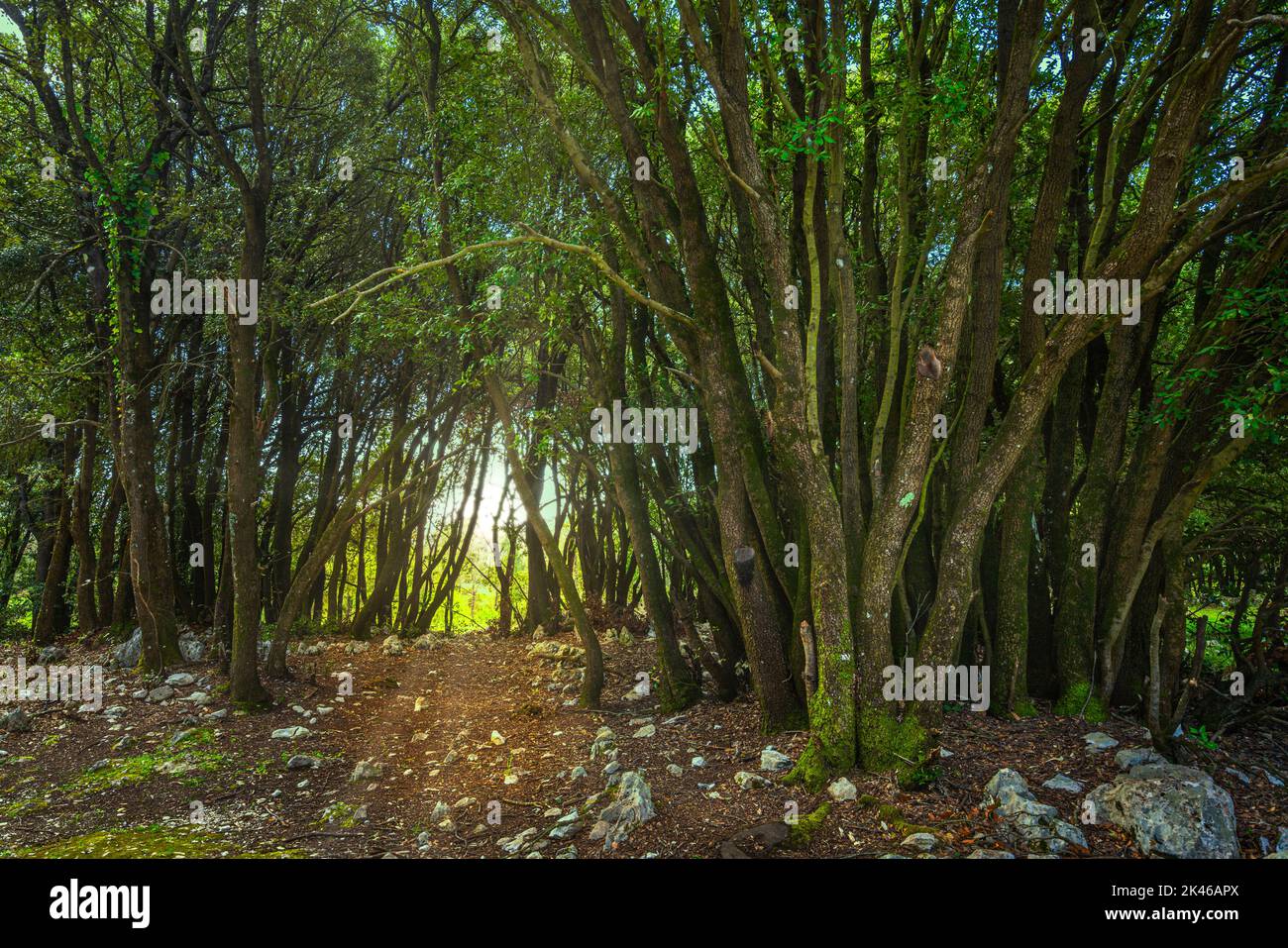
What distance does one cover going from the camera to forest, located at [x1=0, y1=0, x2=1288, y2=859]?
5.05 metres

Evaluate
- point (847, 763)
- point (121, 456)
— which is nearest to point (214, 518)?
point (121, 456)

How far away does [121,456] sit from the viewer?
9.34 m

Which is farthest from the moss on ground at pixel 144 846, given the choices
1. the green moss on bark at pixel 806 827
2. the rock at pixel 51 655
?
the rock at pixel 51 655

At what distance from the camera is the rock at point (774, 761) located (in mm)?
5508

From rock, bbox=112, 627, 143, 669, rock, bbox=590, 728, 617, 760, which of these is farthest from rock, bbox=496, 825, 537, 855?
rock, bbox=112, 627, 143, 669

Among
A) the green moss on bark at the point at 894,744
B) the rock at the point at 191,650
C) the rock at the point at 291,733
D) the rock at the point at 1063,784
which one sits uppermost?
the green moss on bark at the point at 894,744

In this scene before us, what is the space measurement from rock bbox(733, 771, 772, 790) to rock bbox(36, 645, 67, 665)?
10.8 meters

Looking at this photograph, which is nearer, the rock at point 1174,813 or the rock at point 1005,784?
the rock at point 1174,813

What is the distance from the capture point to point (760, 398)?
1054 cm

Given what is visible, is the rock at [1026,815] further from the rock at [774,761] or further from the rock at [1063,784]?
the rock at [774,761]

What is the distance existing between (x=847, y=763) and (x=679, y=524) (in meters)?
2.98

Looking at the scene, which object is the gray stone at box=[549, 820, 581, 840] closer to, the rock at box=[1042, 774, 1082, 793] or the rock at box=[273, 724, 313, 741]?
the rock at box=[1042, 774, 1082, 793]

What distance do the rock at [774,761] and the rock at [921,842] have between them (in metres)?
1.26

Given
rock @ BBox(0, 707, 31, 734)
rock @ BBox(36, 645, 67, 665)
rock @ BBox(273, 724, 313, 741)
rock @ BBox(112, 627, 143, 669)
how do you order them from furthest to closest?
1. rock @ BBox(36, 645, 67, 665)
2. rock @ BBox(112, 627, 143, 669)
3. rock @ BBox(0, 707, 31, 734)
4. rock @ BBox(273, 724, 313, 741)
